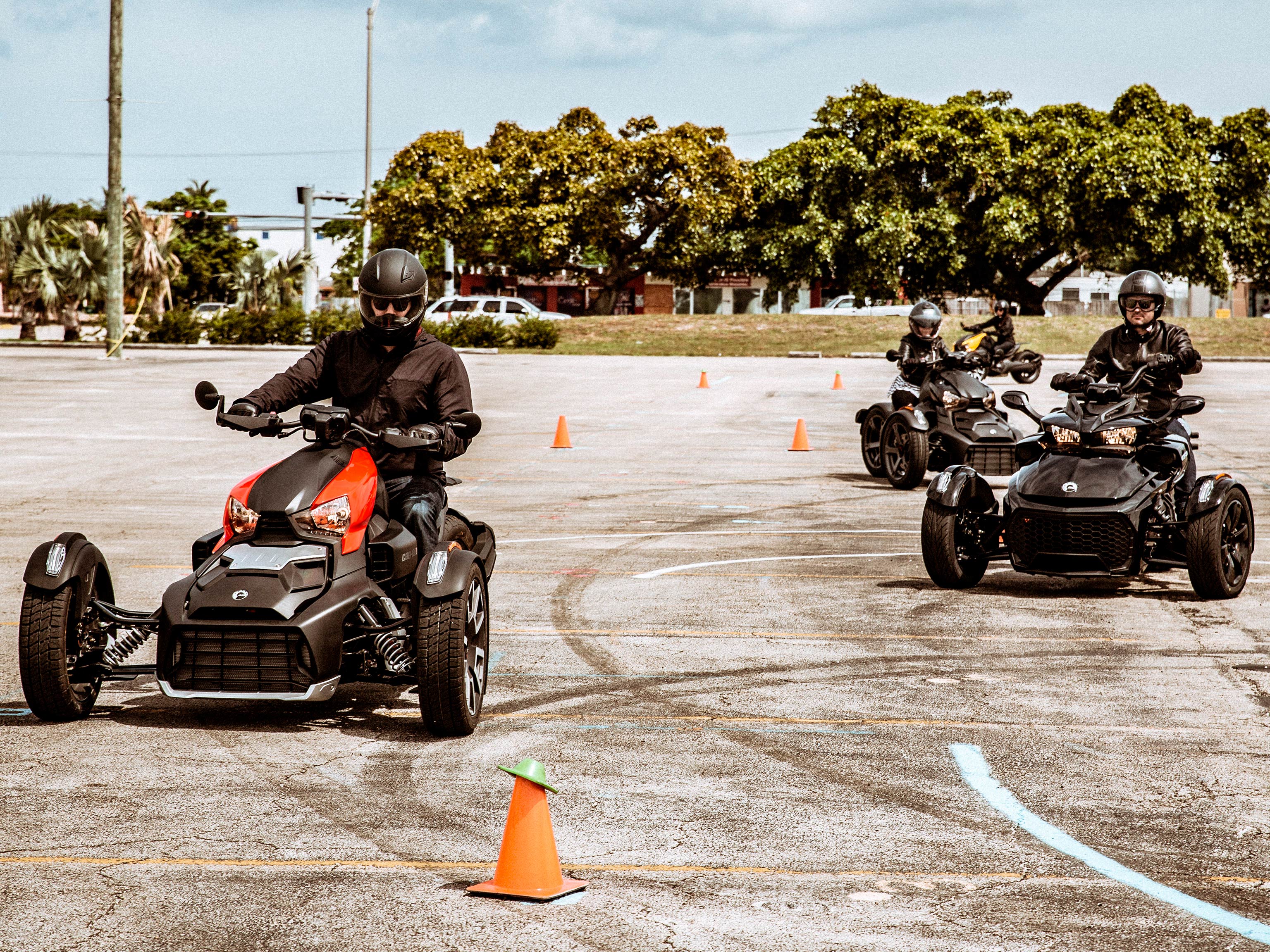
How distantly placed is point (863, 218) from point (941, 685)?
4973cm

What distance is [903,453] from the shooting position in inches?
638

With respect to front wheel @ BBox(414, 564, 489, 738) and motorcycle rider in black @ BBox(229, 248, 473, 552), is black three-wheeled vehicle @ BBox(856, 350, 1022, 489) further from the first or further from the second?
front wheel @ BBox(414, 564, 489, 738)

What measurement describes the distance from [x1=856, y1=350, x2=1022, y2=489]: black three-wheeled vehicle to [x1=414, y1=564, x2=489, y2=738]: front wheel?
32.6 feet

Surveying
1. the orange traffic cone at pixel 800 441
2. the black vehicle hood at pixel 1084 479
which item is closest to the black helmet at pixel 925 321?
the orange traffic cone at pixel 800 441

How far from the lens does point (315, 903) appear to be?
14.9ft

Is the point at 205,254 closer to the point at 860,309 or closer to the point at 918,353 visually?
the point at 860,309

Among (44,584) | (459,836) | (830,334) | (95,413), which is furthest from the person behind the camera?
(830,334)

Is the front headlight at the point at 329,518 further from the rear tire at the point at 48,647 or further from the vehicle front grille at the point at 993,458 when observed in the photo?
the vehicle front grille at the point at 993,458

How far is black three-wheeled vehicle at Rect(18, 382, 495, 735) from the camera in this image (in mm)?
6168

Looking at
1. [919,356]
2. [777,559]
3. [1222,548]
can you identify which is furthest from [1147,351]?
[919,356]

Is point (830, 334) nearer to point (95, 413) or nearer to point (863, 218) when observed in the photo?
point (863, 218)

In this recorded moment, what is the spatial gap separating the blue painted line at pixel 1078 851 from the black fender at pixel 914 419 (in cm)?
985

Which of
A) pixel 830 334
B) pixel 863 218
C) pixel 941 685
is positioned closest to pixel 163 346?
pixel 830 334

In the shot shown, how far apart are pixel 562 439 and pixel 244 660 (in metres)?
14.9
